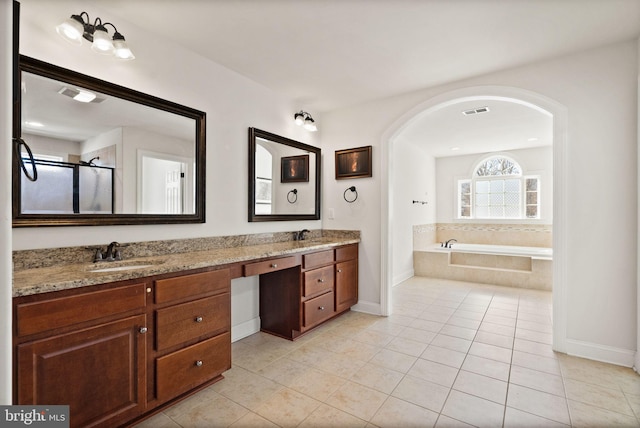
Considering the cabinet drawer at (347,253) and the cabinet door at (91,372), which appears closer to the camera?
the cabinet door at (91,372)

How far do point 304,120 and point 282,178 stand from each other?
70 centimetres

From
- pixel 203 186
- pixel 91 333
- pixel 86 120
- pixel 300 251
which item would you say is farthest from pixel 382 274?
Result: pixel 86 120

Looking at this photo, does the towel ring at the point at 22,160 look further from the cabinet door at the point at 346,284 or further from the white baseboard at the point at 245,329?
the cabinet door at the point at 346,284

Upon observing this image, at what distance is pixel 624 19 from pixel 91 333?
12.2 ft

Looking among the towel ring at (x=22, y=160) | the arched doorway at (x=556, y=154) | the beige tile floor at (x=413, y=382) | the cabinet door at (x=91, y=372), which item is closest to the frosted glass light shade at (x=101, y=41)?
the towel ring at (x=22, y=160)

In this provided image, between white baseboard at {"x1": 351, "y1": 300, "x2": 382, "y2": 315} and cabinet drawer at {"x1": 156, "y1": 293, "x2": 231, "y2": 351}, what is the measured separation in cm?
189

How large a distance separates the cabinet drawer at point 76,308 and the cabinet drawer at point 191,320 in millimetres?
184

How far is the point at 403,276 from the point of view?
17.2 feet

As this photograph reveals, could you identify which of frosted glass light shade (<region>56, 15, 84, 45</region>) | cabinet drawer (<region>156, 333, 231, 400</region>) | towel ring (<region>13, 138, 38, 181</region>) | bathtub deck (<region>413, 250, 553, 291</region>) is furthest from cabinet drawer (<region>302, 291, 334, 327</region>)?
bathtub deck (<region>413, 250, 553, 291</region>)

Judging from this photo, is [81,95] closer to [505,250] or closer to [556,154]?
[556,154]

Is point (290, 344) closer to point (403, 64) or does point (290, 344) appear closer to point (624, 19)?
point (403, 64)

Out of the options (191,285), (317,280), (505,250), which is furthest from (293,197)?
(505,250)

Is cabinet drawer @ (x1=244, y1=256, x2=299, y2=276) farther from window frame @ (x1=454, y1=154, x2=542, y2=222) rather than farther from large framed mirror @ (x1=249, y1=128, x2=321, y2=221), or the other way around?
window frame @ (x1=454, y1=154, x2=542, y2=222)

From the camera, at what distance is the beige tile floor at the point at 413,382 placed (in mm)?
1724
